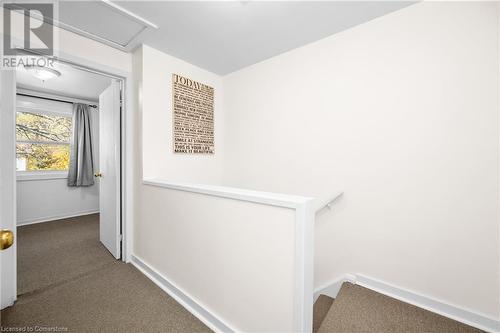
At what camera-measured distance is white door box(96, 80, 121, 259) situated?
2.36 metres

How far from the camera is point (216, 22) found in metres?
1.78

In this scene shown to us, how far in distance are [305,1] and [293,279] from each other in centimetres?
190

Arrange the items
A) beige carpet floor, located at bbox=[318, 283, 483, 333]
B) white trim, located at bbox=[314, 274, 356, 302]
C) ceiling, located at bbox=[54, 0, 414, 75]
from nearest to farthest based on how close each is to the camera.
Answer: beige carpet floor, located at bbox=[318, 283, 483, 333]
ceiling, located at bbox=[54, 0, 414, 75]
white trim, located at bbox=[314, 274, 356, 302]

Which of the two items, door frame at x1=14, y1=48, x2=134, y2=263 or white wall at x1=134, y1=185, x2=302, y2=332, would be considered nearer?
white wall at x1=134, y1=185, x2=302, y2=332

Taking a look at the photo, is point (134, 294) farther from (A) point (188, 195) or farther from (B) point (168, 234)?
(A) point (188, 195)

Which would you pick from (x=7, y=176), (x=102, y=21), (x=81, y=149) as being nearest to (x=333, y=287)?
(x=7, y=176)

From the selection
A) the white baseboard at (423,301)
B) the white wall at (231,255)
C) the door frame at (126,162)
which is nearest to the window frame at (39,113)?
the door frame at (126,162)

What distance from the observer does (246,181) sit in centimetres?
263

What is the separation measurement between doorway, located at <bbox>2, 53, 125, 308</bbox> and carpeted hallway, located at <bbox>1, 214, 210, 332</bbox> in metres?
0.02

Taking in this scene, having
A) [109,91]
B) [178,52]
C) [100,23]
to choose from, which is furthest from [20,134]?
[178,52]

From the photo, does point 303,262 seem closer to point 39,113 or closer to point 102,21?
point 102,21

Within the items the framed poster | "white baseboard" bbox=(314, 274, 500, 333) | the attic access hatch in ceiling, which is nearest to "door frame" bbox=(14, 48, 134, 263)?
the attic access hatch in ceiling

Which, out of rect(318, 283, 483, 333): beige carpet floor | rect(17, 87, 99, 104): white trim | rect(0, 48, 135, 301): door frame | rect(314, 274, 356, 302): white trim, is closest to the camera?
rect(318, 283, 483, 333): beige carpet floor

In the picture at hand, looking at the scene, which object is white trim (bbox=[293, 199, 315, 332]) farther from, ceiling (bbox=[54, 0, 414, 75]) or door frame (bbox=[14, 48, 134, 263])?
door frame (bbox=[14, 48, 134, 263])
